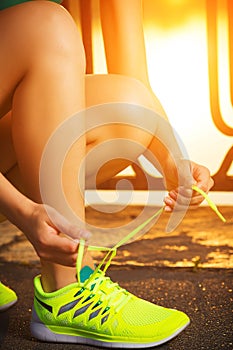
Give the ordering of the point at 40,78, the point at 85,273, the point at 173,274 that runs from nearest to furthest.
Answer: the point at 40,78 < the point at 85,273 < the point at 173,274

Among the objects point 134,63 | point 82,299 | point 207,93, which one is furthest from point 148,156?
point 207,93

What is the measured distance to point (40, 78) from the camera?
1017 mm

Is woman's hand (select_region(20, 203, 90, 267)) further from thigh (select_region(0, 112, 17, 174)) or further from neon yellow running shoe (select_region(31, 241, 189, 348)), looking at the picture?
thigh (select_region(0, 112, 17, 174))

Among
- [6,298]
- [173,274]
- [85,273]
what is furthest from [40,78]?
[173,274]

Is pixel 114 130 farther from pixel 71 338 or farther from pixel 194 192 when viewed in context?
pixel 71 338

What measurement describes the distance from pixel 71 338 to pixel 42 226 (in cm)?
32

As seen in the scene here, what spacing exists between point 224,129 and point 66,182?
3.66 feet

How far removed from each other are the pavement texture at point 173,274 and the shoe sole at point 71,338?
0.4 inches

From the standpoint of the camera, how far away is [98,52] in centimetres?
205

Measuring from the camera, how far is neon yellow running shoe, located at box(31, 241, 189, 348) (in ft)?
3.52

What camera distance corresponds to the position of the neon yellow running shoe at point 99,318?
1073 millimetres

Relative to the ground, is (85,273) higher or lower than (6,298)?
higher

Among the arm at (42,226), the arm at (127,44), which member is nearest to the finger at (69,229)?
the arm at (42,226)

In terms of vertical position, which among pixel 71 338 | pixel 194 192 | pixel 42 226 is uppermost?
pixel 42 226
